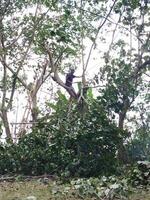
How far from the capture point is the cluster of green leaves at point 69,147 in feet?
30.9

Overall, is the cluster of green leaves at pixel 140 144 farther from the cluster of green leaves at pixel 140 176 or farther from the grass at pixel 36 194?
the cluster of green leaves at pixel 140 176

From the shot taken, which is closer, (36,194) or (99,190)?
(99,190)

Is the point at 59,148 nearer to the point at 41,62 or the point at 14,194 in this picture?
the point at 14,194

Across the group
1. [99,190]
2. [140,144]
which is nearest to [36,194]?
[99,190]

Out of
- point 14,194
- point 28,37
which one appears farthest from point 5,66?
A: point 14,194

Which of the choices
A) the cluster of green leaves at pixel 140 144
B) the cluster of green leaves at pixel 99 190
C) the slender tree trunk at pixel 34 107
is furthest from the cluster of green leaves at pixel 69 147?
the cluster of green leaves at pixel 140 144

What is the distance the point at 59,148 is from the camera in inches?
387

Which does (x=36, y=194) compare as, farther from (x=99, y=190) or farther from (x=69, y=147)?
(x=69, y=147)

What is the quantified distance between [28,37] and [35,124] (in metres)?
5.62

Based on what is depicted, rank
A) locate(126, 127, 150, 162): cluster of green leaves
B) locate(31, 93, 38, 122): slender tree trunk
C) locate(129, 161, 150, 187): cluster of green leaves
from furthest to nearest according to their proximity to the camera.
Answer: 1. locate(31, 93, 38, 122): slender tree trunk
2. locate(126, 127, 150, 162): cluster of green leaves
3. locate(129, 161, 150, 187): cluster of green leaves

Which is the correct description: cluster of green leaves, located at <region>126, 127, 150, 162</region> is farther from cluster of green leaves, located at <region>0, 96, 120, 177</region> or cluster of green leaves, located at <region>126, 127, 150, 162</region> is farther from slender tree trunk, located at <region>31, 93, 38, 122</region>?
cluster of green leaves, located at <region>0, 96, 120, 177</region>

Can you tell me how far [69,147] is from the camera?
9.82 metres

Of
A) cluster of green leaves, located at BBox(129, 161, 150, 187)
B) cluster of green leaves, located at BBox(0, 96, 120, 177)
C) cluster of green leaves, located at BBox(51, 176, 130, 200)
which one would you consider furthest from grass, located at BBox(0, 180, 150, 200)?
cluster of green leaves, located at BBox(0, 96, 120, 177)

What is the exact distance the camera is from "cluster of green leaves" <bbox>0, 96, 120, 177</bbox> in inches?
371
